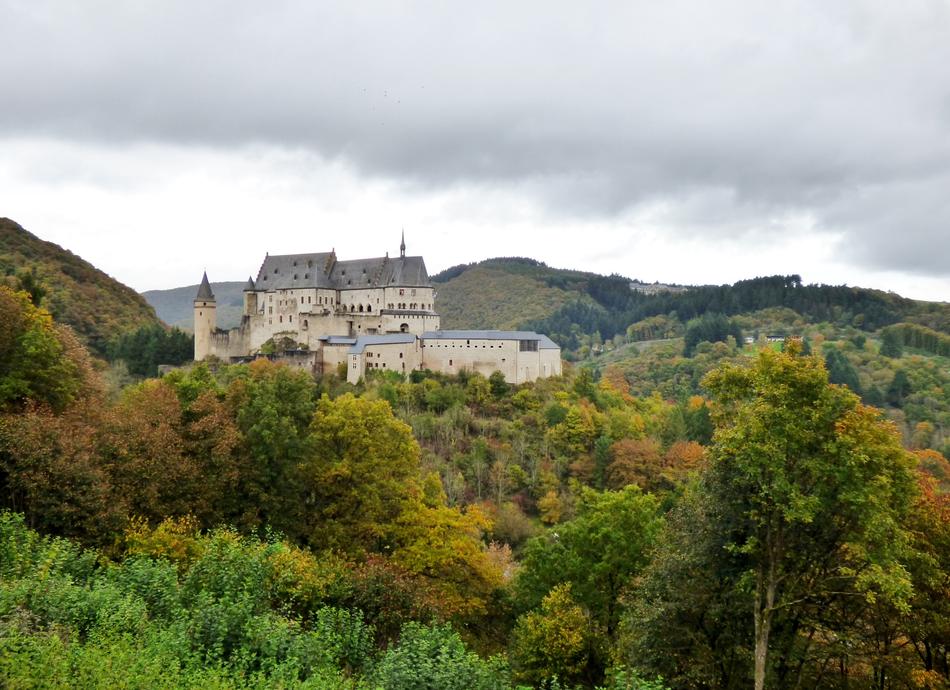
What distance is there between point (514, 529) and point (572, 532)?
75.8 feet

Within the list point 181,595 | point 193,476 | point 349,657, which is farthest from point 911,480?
point 193,476

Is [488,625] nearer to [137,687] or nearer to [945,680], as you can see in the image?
[945,680]

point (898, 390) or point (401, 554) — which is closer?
point (401, 554)

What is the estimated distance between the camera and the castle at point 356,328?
209ft

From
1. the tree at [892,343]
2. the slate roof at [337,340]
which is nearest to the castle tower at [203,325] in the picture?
the slate roof at [337,340]

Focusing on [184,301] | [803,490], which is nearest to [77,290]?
[803,490]

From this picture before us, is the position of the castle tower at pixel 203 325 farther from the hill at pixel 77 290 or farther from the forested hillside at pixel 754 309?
the forested hillside at pixel 754 309

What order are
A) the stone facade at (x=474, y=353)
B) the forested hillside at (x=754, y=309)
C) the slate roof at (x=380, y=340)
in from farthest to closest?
the forested hillside at (x=754, y=309) < the stone facade at (x=474, y=353) < the slate roof at (x=380, y=340)

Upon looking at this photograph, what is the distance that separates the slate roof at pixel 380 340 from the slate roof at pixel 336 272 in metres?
6.41

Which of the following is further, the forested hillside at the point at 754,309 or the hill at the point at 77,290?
the forested hillside at the point at 754,309

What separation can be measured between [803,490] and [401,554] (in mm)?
14229

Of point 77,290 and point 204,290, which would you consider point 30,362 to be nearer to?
point 204,290

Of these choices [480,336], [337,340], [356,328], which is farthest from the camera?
[356,328]

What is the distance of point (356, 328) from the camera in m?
67.4
